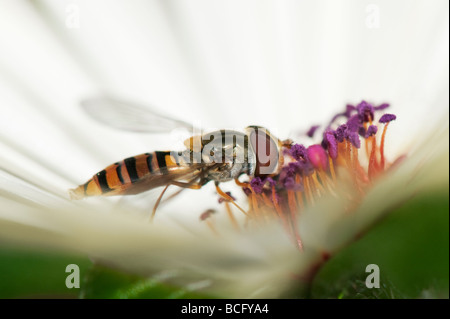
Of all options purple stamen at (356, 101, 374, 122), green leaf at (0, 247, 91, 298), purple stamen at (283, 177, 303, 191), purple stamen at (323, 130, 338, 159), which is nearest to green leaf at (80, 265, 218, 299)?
green leaf at (0, 247, 91, 298)

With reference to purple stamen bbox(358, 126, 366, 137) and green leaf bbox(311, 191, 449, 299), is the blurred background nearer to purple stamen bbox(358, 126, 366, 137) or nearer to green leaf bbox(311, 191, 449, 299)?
purple stamen bbox(358, 126, 366, 137)

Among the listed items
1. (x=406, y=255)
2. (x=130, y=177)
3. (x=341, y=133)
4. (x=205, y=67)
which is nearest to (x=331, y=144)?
(x=341, y=133)

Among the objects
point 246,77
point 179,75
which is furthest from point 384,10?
point 179,75

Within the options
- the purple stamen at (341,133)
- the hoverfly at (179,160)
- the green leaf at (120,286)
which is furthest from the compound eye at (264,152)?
the green leaf at (120,286)

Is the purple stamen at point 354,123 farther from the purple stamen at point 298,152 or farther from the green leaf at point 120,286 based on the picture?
the green leaf at point 120,286
